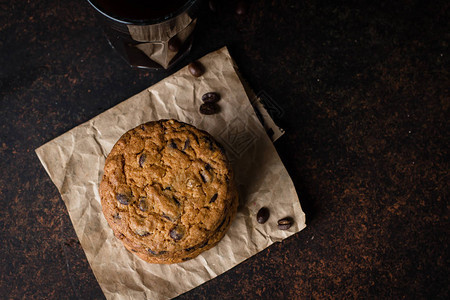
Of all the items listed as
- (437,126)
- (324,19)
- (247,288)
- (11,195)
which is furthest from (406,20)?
(11,195)

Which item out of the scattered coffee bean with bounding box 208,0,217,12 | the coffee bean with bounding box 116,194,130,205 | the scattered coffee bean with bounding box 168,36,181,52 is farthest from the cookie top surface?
the scattered coffee bean with bounding box 208,0,217,12

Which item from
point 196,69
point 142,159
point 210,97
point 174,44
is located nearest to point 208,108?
point 210,97

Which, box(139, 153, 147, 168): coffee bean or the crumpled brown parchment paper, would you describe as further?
the crumpled brown parchment paper

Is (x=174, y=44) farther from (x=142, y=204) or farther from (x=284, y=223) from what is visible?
(x=284, y=223)

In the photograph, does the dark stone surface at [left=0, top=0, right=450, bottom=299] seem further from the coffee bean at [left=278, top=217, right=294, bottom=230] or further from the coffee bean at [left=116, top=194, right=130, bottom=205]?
the coffee bean at [left=116, top=194, right=130, bottom=205]

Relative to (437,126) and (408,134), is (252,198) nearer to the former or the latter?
(408,134)

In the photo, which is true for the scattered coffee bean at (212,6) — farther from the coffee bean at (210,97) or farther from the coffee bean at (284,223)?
the coffee bean at (284,223)
